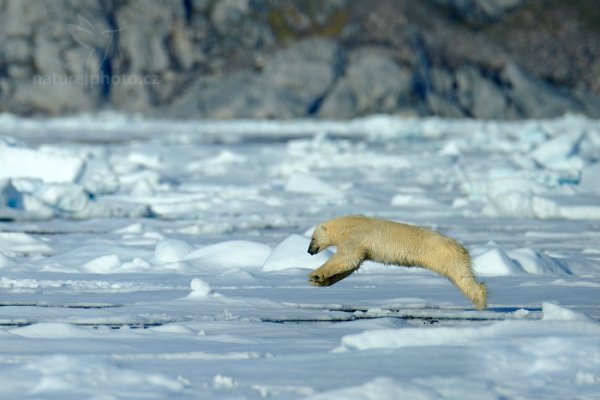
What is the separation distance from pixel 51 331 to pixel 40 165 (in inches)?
408

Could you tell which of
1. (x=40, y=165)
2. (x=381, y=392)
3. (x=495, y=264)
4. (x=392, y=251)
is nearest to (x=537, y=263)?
(x=495, y=264)

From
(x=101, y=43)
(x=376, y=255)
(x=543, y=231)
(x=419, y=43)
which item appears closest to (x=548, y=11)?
(x=419, y=43)

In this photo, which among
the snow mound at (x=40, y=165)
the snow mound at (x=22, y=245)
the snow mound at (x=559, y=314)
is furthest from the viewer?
the snow mound at (x=40, y=165)

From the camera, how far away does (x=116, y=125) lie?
165ft

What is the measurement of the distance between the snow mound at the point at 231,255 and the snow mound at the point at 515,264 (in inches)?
67.1

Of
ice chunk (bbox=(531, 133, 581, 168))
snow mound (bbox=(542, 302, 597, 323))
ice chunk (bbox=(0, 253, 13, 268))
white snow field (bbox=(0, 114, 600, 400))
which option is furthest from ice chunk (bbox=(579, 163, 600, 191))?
snow mound (bbox=(542, 302, 597, 323))

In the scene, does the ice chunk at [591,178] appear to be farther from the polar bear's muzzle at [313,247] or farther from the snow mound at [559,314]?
the snow mound at [559,314]

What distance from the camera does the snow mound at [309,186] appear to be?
52.6 feet

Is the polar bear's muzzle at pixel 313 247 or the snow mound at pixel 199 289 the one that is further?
the snow mound at pixel 199 289

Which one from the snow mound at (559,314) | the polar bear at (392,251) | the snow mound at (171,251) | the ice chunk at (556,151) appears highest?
the ice chunk at (556,151)

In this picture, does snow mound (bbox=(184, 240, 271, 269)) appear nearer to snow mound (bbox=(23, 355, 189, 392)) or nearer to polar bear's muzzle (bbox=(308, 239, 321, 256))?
polar bear's muzzle (bbox=(308, 239, 321, 256))

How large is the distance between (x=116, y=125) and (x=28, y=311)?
147 feet

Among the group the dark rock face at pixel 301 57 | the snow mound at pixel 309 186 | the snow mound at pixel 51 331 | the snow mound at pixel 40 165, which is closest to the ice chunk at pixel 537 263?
the snow mound at pixel 51 331

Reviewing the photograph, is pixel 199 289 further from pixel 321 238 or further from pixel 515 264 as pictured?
pixel 515 264
